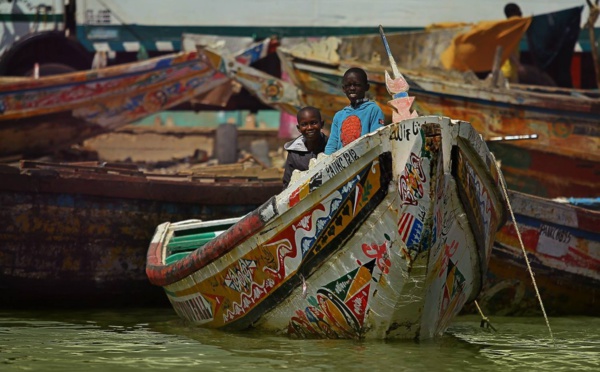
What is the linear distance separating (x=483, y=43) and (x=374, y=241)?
1021 cm

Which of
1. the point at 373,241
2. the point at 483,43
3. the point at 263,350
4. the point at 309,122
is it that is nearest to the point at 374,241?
the point at 373,241

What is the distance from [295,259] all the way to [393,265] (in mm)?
684

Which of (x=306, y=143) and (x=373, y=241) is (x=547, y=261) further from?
(x=373, y=241)

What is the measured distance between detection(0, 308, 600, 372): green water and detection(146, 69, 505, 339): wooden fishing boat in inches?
7.8

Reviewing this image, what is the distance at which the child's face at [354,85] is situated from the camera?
786 centimetres

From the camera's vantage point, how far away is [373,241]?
23.3ft

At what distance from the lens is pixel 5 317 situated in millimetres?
9336

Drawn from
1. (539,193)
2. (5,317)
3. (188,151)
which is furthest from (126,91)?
(5,317)

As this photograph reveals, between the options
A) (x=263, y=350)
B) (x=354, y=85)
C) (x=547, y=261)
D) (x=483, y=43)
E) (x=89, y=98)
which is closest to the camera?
(x=263, y=350)

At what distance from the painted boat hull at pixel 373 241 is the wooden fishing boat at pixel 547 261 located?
1.67 m

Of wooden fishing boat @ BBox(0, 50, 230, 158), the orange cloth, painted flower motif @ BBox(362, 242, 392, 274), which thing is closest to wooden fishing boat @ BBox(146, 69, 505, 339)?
painted flower motif @ BBox(362, 242, 392, 274)

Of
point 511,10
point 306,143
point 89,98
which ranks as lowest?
point 306,143

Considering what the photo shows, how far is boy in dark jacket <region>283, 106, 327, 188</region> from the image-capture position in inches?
326

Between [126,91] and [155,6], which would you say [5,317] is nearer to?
[126,91]
